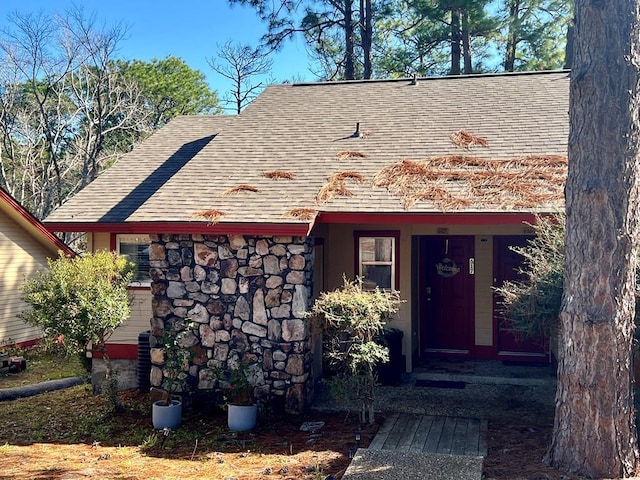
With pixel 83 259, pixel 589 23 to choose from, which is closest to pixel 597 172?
pixel 589 23

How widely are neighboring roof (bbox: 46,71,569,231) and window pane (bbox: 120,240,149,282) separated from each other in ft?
1.78

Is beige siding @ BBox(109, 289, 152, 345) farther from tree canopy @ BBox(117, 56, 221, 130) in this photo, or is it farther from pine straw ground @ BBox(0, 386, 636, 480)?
tree canopy @ BBox(117, 56, 221, 130)

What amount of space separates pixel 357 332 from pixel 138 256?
4.22 metres

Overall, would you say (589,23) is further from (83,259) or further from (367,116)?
(83,259)

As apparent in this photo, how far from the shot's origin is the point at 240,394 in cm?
671

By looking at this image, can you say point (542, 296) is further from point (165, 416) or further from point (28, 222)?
point (28, 222)

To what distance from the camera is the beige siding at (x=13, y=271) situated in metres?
12.3

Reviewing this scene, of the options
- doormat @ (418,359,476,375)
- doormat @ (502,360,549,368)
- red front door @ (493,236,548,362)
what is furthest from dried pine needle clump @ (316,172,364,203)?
doormat @ (502,360,549,368)

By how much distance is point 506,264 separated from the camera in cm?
896

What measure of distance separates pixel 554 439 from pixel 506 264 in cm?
Answer: 421

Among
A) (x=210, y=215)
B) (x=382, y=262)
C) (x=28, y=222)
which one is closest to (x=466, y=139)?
(x=382, y=262)

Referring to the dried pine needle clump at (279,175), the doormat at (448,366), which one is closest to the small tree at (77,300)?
the dried pine needle clump at (279,175)

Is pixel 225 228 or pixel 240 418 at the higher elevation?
pixel 225 228

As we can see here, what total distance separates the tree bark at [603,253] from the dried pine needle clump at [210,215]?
4.13 metres
